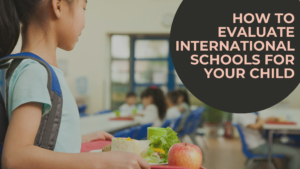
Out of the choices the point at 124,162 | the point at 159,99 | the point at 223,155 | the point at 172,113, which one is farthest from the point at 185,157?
the point at 223,155

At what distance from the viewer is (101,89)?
830cm

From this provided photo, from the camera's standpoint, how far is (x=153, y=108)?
16.4 ft

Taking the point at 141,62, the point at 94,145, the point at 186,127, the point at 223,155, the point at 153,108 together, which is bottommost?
the point at 223,155

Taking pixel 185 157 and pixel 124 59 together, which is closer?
pixel 185 157

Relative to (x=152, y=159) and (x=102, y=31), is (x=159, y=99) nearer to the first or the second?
(x=102, y=31)

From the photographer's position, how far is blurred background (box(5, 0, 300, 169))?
320 inches

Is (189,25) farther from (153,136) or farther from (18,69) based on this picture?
(18,69)

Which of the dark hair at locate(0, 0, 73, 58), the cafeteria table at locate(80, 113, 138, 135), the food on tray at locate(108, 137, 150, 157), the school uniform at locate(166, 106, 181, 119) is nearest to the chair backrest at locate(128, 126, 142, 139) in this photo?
the cafeteria table at locate(80, 113, 138, 135)

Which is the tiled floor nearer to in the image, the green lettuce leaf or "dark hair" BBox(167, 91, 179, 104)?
"dark hair" BBox(167, 91, 179, 104)

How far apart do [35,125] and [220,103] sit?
139 cm

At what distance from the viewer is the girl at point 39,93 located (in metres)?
0.62

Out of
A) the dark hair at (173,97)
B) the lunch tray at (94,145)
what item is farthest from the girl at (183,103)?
the lunch tray at (94,145)

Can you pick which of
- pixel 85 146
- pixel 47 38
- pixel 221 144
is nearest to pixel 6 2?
pixel 47 38
